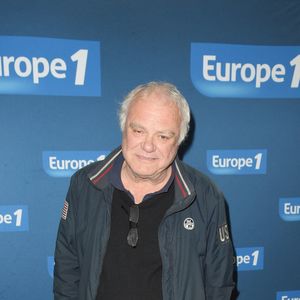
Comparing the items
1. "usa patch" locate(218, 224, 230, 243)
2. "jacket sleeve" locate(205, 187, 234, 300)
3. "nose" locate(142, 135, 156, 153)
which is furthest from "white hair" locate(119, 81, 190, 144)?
"usa patch" locate(218, 224, 230, 243)

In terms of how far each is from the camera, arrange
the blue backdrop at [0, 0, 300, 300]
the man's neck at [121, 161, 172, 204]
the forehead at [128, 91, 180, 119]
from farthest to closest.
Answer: the blue backdrop at [0, 0, 300, 300], the man's neck at [121, 161, 172, 204], the forehead at [128, 91, 180, 119]

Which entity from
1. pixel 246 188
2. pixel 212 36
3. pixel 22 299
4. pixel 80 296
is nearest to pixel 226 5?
pixel 212 36

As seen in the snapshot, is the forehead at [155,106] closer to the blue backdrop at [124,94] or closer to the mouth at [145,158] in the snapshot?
the mouth at [145,158]

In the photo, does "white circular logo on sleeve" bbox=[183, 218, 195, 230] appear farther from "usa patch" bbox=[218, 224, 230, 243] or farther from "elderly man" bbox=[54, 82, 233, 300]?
"usa patch" bbox=[218, 224, 230, 243]

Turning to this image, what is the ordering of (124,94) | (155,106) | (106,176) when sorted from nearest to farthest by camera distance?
(155,106) → (106,176) → (124,94)

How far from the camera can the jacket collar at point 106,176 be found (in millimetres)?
1009

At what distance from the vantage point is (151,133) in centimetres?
94

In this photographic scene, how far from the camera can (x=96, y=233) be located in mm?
993

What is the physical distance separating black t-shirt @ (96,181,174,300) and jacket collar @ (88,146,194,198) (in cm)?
9

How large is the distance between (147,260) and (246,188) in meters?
0.88

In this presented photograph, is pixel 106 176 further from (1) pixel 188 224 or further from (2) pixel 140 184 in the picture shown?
(1) pixel 188 224

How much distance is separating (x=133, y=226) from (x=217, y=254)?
0.37 metres

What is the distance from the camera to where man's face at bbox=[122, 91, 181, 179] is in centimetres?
93

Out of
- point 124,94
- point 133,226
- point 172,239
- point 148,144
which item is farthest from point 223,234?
point 124,94
